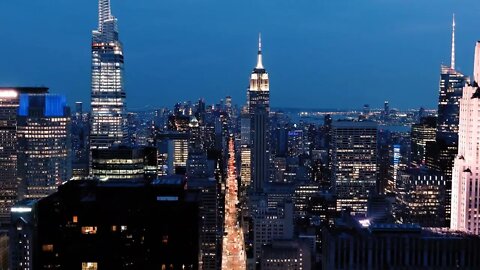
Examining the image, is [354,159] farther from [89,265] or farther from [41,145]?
[89,265]

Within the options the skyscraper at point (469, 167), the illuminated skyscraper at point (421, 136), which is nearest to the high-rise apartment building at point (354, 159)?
the illuminated skyscraper at point (421, 136)

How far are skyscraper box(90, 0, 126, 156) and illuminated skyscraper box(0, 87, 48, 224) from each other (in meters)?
29.0

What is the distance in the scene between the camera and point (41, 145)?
67250mm

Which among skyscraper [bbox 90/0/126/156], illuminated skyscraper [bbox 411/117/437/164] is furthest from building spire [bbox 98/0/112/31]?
illuminated skyscraper [bbox 411/117/437/164]

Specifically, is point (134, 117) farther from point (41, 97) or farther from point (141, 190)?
point (141, 190)

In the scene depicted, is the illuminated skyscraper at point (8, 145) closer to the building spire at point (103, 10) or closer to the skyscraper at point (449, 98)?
the building spire at point (103, 10)

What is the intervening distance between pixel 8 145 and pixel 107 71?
3644cm

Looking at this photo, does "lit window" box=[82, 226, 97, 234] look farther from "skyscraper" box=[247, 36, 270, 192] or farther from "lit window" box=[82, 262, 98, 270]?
"skyscraper" box=[247, 36, 270, 192]

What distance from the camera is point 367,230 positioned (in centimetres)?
3086

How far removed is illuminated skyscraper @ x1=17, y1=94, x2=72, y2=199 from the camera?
66562 mm

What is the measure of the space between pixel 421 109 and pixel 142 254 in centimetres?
9395

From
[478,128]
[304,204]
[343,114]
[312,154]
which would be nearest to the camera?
[478,128]

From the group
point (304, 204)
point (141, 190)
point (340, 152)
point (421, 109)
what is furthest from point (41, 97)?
point (421, 109)

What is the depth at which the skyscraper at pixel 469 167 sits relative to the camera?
133ft
